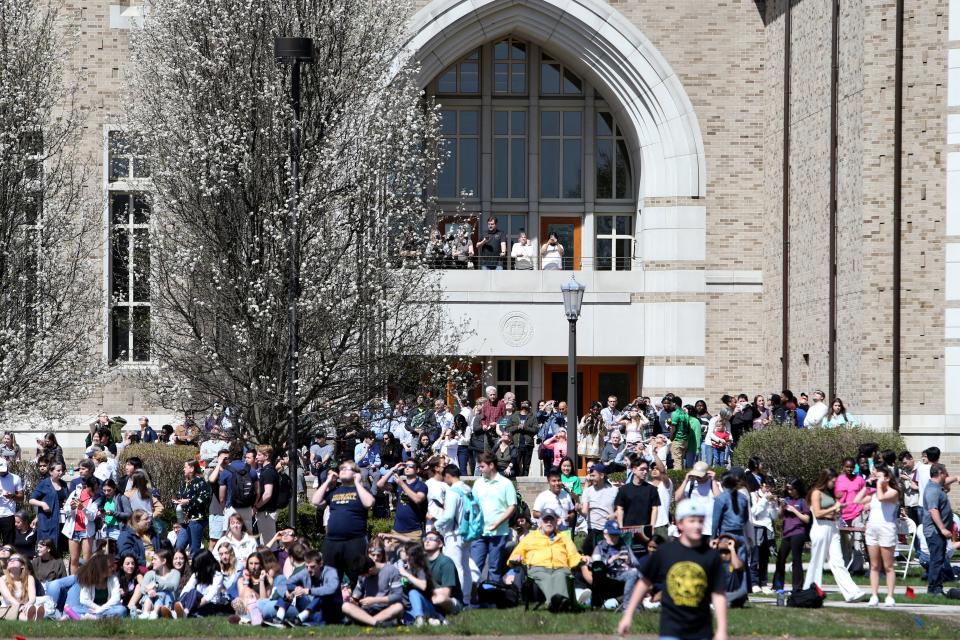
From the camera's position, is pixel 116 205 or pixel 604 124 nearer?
pixel 116 205

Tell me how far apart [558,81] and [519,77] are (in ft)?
2.96

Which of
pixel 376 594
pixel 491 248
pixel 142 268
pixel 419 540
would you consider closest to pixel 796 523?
pixel 419 540

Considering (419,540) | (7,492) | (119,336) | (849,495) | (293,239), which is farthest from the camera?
(119,336)

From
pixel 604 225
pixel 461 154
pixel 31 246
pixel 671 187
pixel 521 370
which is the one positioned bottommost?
pixel 521 370

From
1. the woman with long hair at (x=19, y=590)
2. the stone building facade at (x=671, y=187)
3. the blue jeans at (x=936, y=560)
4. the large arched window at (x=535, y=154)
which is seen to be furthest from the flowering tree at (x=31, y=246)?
the blue jeans at (x=936, y=560)

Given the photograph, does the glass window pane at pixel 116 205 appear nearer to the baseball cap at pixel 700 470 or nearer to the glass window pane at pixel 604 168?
the glass window pane at pixel 604 168

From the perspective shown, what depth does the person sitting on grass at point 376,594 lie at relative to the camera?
15.4 m

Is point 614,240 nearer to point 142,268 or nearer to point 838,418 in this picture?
point 838,418

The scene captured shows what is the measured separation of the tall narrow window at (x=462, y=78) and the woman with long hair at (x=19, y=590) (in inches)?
848

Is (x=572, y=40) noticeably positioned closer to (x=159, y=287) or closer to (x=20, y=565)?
(x=159, y=287)

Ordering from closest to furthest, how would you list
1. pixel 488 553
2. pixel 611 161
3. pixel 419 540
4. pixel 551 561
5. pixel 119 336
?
1. pixel 551 561
2. pixel 488 553
3. pixel 419 540
4. pixel 119 336
5. pixel 611 161

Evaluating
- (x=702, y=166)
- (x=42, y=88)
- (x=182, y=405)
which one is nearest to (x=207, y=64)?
(x=42, y=88)

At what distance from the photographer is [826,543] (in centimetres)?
1748

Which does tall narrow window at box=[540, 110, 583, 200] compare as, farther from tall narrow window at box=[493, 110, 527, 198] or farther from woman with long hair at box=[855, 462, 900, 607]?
woman with long hair at box=[855, 462, 900, 607]
